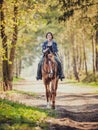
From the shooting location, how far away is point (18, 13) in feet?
78.4

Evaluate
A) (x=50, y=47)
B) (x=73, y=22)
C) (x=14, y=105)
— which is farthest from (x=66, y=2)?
(x=73, y=22)

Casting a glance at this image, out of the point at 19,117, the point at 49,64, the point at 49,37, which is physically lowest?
the point at 19,117

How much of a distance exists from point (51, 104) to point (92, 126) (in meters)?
5.94

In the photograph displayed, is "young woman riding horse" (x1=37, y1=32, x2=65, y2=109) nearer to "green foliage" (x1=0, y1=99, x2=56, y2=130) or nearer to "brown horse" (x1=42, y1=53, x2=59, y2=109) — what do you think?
"brown horse" (x1=42, y1=53, x2=59, y2=109)

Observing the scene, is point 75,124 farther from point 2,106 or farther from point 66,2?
point 66,2

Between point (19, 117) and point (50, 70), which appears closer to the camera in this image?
point (19, 117)

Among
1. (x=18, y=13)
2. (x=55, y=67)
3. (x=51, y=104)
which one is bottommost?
(x=51, y=104)

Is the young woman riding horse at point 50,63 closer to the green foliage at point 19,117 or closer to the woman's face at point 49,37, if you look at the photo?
the woman's face at point 49,37

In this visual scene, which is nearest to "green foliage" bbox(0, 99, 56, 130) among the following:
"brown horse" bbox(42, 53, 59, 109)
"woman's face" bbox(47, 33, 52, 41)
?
"brown horse" bbox(42, 53, 59, 109)

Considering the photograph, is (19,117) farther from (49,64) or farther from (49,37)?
(49,37)

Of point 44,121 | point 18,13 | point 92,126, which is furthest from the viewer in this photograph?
point 18,13

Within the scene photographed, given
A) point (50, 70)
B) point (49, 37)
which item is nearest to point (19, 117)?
point (50, 70)

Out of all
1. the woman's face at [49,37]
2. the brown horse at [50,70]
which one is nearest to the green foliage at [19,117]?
the brown horse at [50,70]

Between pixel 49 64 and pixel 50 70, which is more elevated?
pixel 49 64
